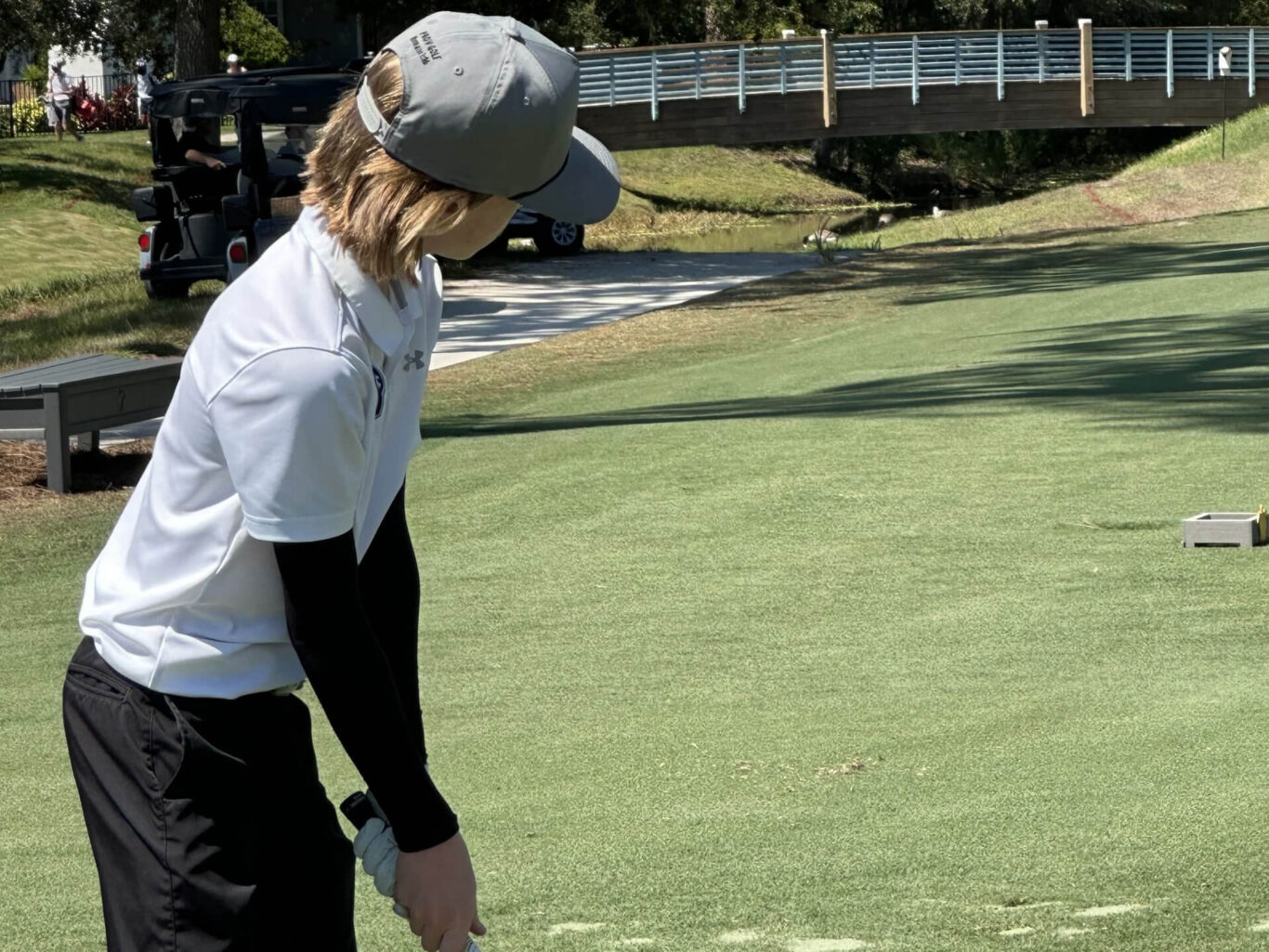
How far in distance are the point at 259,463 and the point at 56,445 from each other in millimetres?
9454

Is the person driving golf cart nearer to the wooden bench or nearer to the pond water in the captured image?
the wooden bench

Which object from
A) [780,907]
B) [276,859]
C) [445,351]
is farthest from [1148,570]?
[445,351]

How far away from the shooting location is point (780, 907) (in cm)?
407

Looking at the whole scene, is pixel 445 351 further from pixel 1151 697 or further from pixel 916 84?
pixel 916 84

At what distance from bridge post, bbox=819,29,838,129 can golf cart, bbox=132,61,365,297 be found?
2005cm

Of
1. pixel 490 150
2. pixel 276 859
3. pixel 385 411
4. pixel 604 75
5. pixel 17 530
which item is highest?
pixel 604 75

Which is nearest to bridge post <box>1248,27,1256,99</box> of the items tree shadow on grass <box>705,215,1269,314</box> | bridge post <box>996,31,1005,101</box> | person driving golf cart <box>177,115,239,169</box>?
bridge post <box>996,31,1005,101</box>

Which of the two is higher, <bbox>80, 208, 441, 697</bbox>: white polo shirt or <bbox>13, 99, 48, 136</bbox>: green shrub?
<bbox>13, 99, 48, 136</bbox>: green shrub

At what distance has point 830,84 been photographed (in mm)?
39969

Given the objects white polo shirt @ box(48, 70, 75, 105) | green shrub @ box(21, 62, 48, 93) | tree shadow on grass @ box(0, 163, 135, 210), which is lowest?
tree shadow on grass @ box(0, 163, 135, 210)

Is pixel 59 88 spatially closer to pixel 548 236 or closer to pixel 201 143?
pixel 548 236

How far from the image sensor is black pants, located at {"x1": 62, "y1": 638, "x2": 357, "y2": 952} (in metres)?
2.36

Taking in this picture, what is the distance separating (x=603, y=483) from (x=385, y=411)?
804 cm

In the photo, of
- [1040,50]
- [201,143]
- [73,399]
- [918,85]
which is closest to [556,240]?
[201,143]
